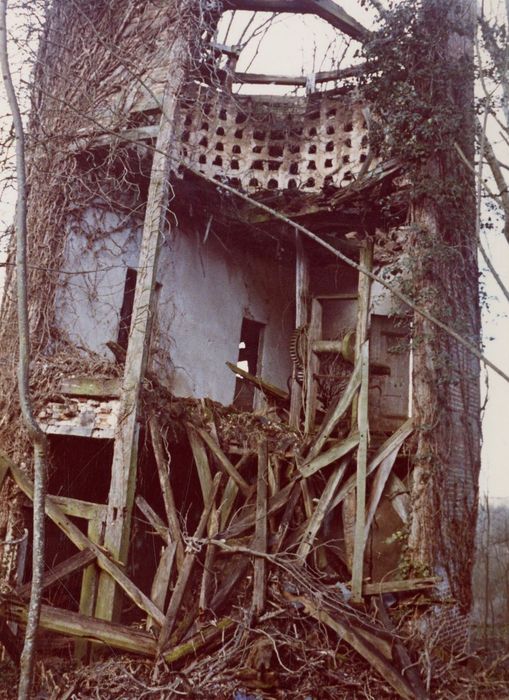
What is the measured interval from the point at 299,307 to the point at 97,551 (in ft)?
15.9

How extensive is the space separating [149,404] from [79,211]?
11.5ft

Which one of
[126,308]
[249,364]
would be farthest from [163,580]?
[249,364]

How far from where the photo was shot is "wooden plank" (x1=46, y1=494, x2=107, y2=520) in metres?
7.99

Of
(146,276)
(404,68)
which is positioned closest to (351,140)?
(404,68)

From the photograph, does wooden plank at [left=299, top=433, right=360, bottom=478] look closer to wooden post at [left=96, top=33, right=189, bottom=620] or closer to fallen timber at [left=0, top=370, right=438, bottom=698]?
fallen timber at [left=0, top=370, right=438, bottom=698]

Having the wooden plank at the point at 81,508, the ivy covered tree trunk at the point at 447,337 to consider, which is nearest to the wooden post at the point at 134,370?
the wooden plank at the point at 81,508

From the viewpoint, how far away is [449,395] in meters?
8.56

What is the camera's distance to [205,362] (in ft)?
38.1

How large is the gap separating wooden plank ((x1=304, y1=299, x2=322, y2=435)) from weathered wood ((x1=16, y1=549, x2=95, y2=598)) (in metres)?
3.55

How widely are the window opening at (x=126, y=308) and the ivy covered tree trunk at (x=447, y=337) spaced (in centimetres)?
471

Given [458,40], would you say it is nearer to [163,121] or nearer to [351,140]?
[351,140]

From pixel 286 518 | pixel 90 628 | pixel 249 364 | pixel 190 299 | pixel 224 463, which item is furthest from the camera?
pixel 249 364

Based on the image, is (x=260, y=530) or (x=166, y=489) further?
(x=166, y=489)

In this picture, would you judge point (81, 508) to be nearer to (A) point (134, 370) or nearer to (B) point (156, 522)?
(B) point (156, 522)
